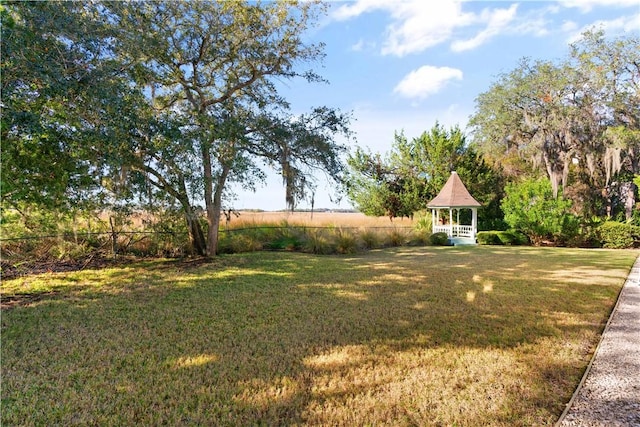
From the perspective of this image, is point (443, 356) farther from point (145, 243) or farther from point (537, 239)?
point (537, 239)

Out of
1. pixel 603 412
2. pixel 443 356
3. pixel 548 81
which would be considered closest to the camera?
pixel 603 412

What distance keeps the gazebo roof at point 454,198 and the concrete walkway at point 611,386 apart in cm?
1426

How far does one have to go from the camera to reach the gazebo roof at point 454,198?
17.7 m

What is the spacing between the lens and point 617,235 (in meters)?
14.5

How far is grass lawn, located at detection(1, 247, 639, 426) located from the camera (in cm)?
223

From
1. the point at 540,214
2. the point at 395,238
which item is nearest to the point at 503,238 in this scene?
the point at 540,214

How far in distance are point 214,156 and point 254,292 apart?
334 centimetres

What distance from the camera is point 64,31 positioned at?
5.02 meters

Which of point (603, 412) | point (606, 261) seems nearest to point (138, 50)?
point (603, 412)

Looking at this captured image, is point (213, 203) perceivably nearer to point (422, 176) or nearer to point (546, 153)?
point (422, 176)

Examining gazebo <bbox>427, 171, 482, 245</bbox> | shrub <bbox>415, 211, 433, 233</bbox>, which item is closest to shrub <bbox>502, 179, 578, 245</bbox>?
gazebo <bbox>427, 171, 482, 245</bbox>

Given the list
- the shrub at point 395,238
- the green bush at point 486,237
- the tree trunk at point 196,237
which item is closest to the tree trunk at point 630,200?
the green bush at point 486,237

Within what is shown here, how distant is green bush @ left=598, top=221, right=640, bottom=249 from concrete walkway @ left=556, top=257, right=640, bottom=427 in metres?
13.7

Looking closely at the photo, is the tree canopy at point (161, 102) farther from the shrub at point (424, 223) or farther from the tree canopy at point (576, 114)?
the tree canopy at point (576, 114)
